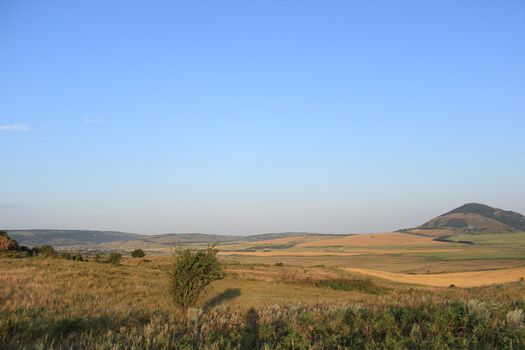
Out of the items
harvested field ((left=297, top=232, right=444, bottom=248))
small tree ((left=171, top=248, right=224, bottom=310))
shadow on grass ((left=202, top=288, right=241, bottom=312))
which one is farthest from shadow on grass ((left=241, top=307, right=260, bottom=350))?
harvested field ((left=297, top=232, right=444, bottom=248))

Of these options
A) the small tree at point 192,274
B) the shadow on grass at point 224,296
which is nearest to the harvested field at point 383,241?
the shadow on grass at point 224,296

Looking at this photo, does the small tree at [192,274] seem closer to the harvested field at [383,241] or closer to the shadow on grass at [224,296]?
the shadow on grass at [224,296]

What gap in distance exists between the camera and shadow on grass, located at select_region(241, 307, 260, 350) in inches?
254

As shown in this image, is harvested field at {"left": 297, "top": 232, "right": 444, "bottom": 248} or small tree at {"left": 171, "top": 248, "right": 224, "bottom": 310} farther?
harvested field at {"left": 297, "top": 232, "right": 444, "bottom": 248}

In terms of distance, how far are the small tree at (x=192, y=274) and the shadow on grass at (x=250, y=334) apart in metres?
8.28

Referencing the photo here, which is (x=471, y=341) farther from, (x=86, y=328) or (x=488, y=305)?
(x=86, y=328)

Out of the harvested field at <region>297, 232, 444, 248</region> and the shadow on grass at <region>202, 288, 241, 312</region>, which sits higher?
the shadow on grass at <region>202, 288, 241, 312</region>

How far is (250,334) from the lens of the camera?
708 cm

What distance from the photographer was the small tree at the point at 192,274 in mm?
16656

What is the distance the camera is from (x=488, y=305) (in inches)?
403

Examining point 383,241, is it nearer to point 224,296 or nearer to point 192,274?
point 224,296

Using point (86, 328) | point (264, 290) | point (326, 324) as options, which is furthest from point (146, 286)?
point (326, 324)

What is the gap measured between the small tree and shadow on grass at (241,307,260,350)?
8.28 m

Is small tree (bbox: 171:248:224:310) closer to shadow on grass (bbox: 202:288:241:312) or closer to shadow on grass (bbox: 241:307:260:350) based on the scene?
shadow on grass (bbox: 202:288:241:312)
